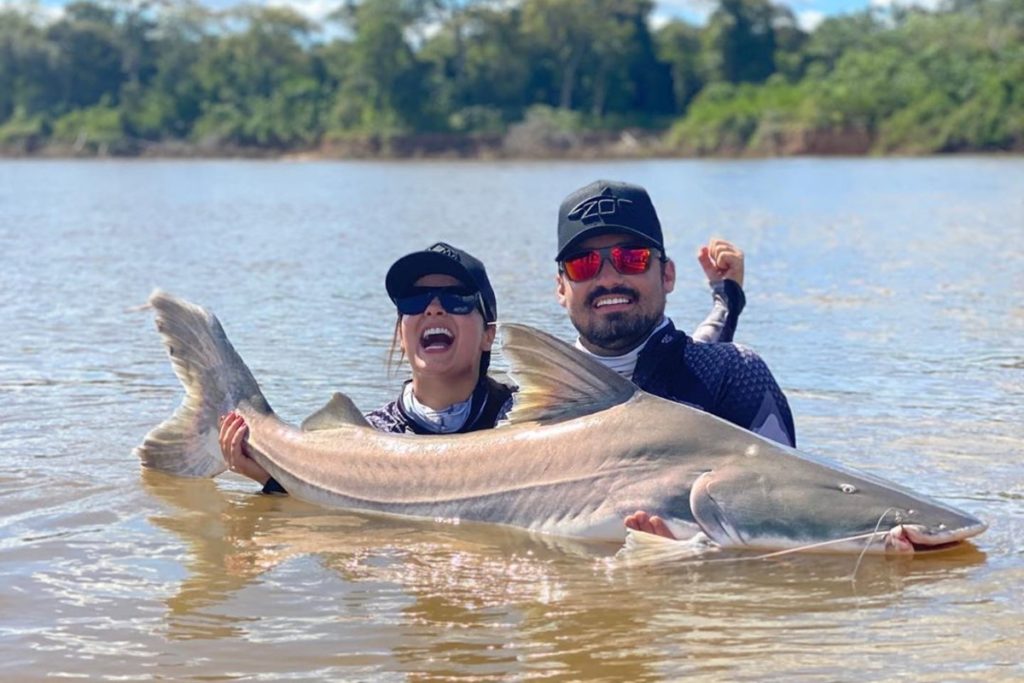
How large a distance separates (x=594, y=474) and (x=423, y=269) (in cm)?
127

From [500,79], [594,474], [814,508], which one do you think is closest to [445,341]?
[594,474]

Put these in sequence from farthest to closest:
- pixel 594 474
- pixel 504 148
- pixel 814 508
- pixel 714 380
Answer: pixel 504 148, pixel 714 380, pixel 594 474, pixel 814 508

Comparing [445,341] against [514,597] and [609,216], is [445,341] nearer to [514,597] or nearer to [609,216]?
[609,216]

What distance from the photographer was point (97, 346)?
13.2m

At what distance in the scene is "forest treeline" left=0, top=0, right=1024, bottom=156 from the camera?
86.2 m

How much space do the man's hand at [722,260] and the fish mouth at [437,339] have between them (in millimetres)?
1229

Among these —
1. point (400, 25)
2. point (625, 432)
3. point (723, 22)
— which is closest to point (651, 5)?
point (723, 22)

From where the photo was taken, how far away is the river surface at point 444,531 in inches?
204

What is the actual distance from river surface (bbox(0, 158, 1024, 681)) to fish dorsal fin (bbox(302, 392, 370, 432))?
0.41 meters

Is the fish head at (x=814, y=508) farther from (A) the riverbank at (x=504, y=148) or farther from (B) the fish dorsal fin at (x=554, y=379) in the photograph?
(A) the riverbank at (x=504, y=148)

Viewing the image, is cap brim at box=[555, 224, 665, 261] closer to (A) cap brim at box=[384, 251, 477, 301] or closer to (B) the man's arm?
(A) cap brim at box=[384, 251, 477, 301]

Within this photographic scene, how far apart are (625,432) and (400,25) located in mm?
104390

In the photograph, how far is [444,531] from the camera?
6.59 m

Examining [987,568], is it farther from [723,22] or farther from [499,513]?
[723,22]
